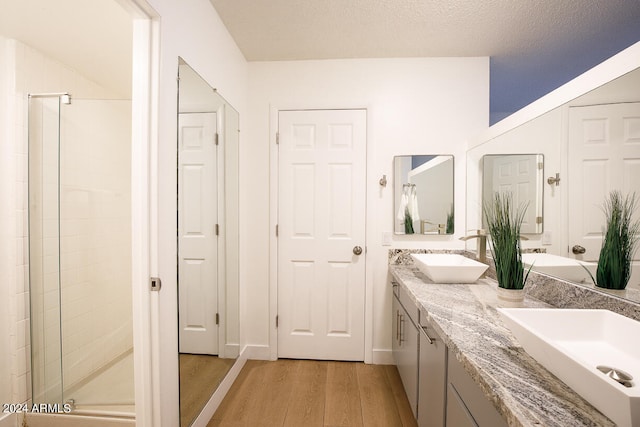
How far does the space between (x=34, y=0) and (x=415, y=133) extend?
2507mm

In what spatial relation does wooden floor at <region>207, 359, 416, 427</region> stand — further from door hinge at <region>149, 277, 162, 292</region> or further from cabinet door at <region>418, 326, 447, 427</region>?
door hinge at <region>149, 277, 162, 292</region>

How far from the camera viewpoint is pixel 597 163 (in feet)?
3.59

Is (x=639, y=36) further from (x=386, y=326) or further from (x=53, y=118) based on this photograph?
(x=53, y=118)

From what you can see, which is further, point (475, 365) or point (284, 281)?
point (284, 281)

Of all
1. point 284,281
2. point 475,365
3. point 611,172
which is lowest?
point 284,281

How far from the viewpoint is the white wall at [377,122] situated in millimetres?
2232

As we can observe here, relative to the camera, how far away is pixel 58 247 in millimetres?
1761

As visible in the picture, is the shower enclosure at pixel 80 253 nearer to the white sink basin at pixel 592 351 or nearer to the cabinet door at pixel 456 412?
the cabinet door at pixel 456 412

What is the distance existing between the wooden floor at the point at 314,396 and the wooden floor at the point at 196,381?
190mm

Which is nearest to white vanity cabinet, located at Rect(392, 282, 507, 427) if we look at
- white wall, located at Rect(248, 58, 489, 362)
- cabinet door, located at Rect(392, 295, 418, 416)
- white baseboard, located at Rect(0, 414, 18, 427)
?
cabinet door, located at Rect(392, 295, 418, 416)

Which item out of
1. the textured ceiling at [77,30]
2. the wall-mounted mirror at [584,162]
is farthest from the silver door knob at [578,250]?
the textured ceiling at [77,30]

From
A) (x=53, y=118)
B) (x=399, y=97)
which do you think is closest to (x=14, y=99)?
(x=53, y=118)

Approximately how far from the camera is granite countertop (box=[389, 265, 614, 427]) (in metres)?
0.59

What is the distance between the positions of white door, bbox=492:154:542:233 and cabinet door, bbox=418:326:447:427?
34.9 inches
